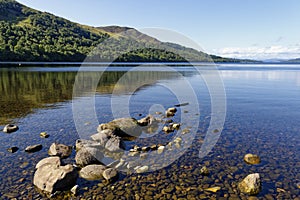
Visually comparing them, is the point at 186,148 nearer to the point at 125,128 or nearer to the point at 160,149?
the point at 160,149

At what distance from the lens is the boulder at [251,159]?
1290 cm

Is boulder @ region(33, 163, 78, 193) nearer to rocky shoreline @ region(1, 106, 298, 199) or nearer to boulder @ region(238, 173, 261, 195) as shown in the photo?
rocky shoreline @ region(1, 106, 298, 199)

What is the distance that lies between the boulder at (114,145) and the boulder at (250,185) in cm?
712

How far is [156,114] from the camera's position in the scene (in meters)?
23.8

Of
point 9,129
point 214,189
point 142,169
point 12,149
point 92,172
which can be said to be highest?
point 9,129

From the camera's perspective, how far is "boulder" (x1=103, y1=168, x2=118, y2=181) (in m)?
10.9

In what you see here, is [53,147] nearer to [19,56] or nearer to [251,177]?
[251,177]

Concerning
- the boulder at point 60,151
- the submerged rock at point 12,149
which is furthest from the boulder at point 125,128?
the submerged rock at point 12,149

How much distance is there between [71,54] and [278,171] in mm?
167976

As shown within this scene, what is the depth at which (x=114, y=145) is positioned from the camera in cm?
1429

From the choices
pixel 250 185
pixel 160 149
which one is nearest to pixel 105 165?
pixel 160 149

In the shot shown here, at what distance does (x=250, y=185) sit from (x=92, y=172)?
7.32 meters

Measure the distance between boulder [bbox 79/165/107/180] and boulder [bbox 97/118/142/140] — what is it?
504 centimetres

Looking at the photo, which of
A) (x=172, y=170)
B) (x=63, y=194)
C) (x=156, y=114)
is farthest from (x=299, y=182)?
(x=156, y=114)
